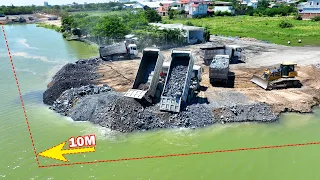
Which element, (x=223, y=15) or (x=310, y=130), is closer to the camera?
(x=310, y=130)

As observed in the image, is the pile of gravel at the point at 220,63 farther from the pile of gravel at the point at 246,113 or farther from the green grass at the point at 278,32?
the green grass at the point at 278,32

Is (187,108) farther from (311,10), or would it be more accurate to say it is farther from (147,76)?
(311,10)

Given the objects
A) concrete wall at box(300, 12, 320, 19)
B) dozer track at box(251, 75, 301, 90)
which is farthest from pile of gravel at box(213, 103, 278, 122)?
concrete wall at box(300, 12, 320, 19)

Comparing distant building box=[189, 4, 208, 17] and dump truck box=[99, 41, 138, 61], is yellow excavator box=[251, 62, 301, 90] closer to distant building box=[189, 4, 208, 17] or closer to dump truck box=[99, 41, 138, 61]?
dump truck box=[99, 41, 138, 61]

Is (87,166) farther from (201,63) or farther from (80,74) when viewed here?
(201,63)

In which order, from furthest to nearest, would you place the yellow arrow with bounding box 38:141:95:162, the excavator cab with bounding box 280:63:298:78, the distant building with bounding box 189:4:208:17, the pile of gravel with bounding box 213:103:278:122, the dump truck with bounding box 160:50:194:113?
the distant building with bounding box 189:4:208:17
the excavator cab with bounding box 280:63:298:78
the dump truck with bounding box 160:50:194:113
the pile of gravel with bounding box 213:103:278:122
the yellow arrow with bounding box 38:141:95:162

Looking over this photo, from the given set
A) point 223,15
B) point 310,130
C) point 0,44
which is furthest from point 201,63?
point 223,15
